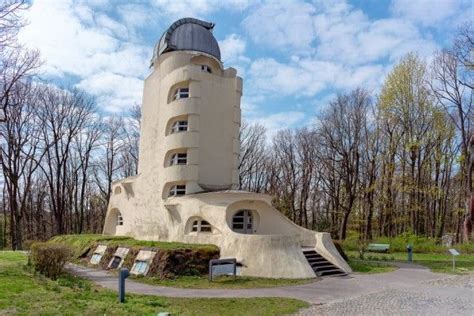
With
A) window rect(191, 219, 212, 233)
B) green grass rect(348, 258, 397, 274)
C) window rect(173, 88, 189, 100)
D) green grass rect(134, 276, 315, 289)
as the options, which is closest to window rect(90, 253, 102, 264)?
window rect(191, 219, 212, 233)

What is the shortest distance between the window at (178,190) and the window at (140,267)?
5.81 m

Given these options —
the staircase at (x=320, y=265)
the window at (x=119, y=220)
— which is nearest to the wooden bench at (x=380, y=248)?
the staircase at (x=320, y=265)

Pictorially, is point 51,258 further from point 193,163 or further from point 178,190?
point 193,163

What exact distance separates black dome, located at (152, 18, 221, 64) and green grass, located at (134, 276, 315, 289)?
45.3 feet

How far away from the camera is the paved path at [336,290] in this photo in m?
11.2

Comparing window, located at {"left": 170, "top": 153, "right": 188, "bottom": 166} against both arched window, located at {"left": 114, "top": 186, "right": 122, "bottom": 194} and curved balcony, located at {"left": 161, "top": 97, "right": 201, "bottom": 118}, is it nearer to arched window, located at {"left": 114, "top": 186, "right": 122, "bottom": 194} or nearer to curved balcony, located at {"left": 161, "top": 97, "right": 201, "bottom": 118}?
curved balcony, located at {"left": 161, "top": 97, "right": 201, "bottom": 118}

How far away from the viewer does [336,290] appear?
12.4 metres

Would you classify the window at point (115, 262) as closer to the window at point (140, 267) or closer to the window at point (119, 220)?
the window at point (140, 267)

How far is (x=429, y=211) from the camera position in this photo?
35.3 m

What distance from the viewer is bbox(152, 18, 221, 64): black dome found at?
76.7 ft

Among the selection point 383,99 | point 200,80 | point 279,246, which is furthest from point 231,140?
point 383,99

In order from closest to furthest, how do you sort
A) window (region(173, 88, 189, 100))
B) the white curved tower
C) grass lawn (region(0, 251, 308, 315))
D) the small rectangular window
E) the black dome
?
grass lawn (region(0, 251, 308, 315)), the white curved tower, window (region(173, 88, 189, 100)), the small rectangular window, the black dome

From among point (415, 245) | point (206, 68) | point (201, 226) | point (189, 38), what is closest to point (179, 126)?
point (206, 68)

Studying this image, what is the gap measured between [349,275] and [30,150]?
28.1 metres
